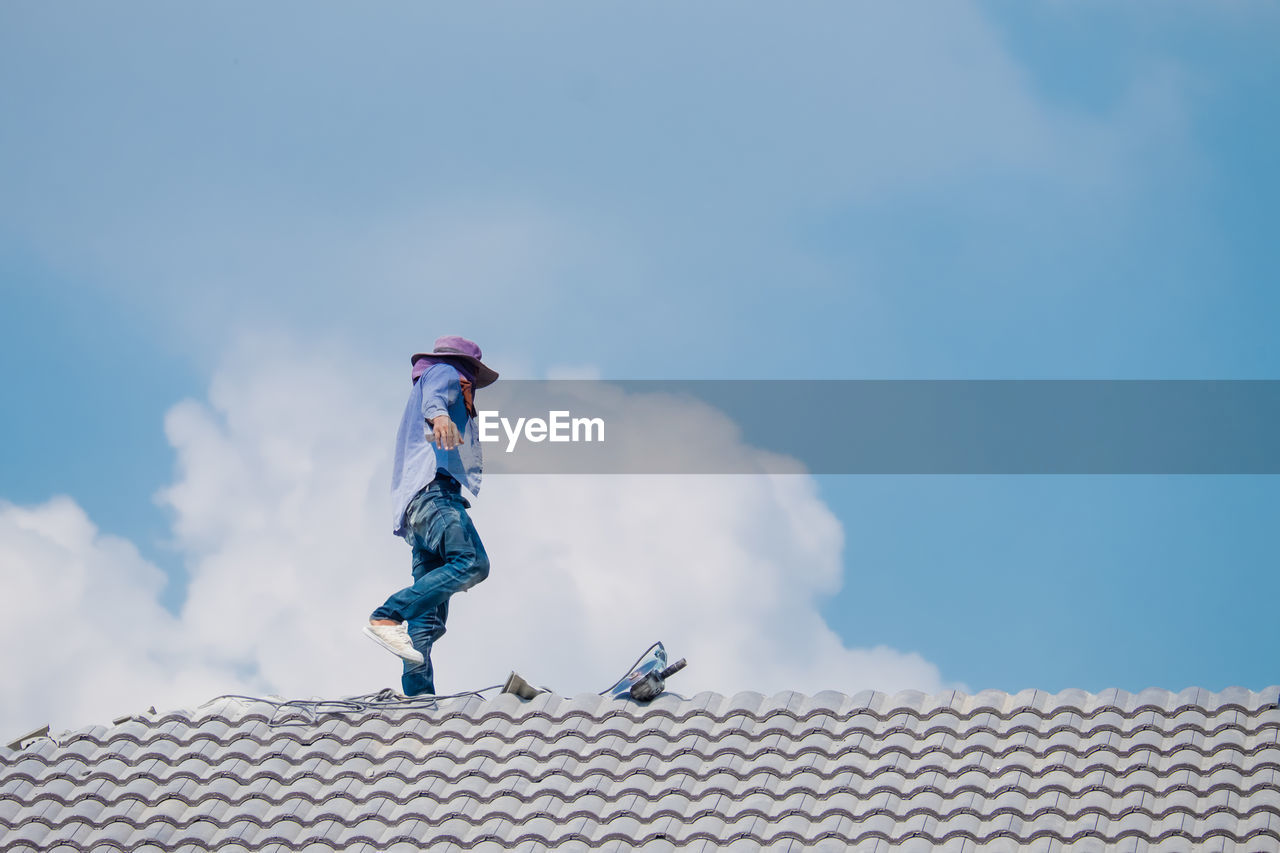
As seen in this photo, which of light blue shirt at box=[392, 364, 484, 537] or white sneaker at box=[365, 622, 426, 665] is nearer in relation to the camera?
white sneaker at box=[365, 622, 426, 665]

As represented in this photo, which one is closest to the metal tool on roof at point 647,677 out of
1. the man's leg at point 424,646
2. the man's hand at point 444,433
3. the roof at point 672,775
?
the roof at point 672,775

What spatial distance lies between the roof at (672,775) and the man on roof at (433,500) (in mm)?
628

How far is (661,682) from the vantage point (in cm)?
879

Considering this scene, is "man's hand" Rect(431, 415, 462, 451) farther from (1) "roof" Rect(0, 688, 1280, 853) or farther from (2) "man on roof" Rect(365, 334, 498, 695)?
(1) "roof" Rect(0, 688, 1280, 853)

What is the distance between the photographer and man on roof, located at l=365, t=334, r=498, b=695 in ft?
31.2

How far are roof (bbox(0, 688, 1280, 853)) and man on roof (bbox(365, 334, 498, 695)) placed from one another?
2.06ft

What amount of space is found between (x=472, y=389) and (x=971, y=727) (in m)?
3.97

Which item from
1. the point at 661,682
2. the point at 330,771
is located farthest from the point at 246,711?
the point at 661,682

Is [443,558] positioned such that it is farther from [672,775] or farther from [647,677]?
[672,775]

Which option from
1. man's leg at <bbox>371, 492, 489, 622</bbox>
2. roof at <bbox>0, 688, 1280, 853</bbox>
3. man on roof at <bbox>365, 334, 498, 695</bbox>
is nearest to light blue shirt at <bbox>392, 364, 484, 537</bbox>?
man on roof at <bbox>365, 334, 498, 695</bbox>

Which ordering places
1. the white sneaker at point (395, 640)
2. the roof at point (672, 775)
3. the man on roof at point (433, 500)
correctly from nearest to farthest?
1. the roof at point (672, 775)
2. the white sneaker at point (395, 640)
3. the man on roof at point (433, 500)

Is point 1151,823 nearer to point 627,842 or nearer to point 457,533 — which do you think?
point 627,842

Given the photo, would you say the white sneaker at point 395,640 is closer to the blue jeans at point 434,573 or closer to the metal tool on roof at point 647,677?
the blue jeans at point 434,573

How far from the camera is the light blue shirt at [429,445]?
9.80m
